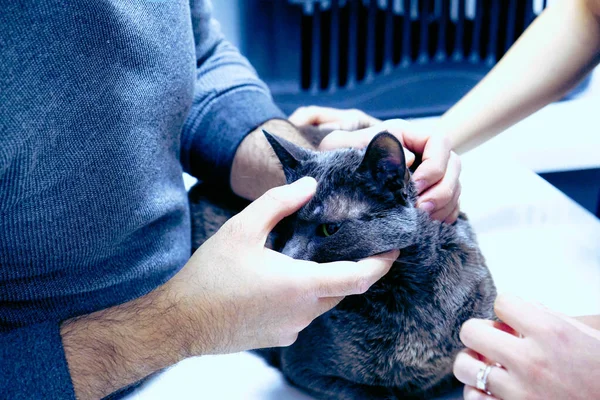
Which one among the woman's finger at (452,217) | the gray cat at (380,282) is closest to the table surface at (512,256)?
the gray cat at (380,282)

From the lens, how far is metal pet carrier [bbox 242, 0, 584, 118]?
4.70 feet

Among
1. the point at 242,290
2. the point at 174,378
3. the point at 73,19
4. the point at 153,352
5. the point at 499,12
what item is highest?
the point at 73,19

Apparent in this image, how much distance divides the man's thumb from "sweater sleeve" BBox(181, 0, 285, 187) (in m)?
0.44

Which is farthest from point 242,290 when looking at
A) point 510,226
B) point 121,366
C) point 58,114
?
point 510,226

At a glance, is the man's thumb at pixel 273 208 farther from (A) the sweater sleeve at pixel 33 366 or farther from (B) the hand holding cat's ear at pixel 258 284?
(A) the sweater sleeve at pixel 33 366

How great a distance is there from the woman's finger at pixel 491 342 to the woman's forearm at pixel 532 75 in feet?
1.58

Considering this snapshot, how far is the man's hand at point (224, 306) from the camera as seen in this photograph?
0.66 metres

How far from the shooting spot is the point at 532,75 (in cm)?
103

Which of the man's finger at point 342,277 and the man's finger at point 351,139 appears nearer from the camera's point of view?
the man's finger at point 342,277

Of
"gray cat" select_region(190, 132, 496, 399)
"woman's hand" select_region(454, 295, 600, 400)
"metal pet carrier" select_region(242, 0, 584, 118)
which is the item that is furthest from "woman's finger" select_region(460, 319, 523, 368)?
"metal pet carrier" select_region(242, 0, 584, 118)

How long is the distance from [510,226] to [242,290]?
2.31 ft

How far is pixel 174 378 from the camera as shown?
2.74ft

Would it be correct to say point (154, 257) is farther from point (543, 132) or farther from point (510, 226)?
point (543, 132)

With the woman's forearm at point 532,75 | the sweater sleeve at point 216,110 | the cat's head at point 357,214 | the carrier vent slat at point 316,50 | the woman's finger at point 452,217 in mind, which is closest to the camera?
the cat's head at point 357,214
